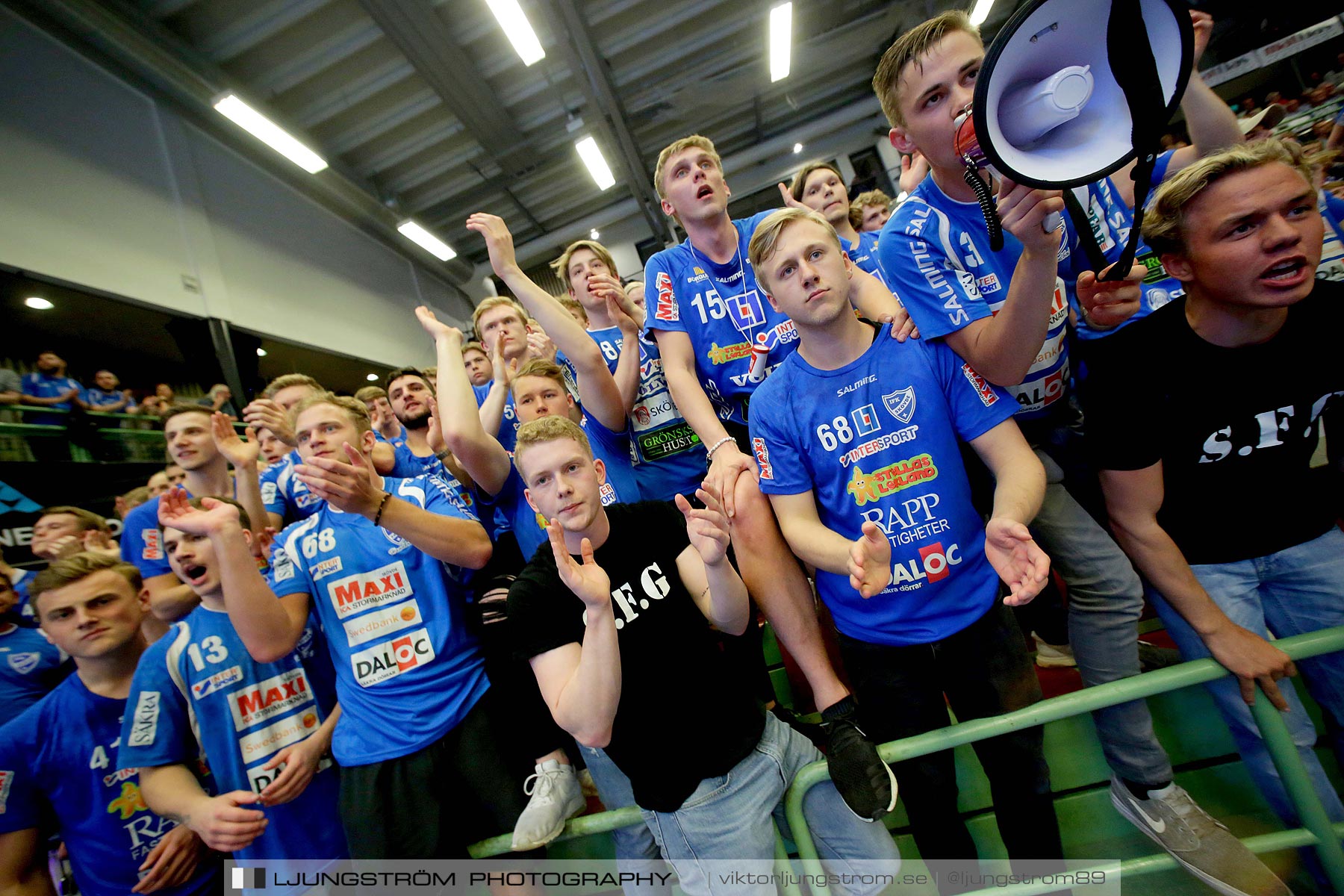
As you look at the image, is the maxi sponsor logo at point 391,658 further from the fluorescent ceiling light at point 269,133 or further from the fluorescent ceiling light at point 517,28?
the fluorescent ceiling light at point 269,133

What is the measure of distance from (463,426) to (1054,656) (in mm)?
2584

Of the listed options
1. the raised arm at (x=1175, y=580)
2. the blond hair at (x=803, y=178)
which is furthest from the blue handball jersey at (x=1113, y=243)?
the blond hair at (x=803, y=178)

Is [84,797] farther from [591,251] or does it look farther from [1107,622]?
[1107,622]

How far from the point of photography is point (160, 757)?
1.83 metres

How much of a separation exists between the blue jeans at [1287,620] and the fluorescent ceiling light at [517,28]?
6884mm

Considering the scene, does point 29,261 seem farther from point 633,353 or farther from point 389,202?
point 633,353

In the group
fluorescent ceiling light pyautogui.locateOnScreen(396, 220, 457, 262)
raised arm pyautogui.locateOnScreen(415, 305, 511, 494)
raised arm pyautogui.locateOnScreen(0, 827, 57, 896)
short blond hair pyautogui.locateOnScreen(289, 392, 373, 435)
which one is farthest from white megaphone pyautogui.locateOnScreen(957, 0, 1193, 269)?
fluorescent ceiling light pyautogui.locateOnScreen(396, 220, 457, 262)

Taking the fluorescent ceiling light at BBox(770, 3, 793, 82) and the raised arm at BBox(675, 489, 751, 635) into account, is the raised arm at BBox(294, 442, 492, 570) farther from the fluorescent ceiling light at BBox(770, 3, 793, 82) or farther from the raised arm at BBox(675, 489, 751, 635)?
the fluorescent ceiling light at BBox(770, 3, 793, 82)

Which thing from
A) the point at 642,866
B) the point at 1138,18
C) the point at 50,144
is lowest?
the point at 642,866

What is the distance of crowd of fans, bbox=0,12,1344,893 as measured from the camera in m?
1.39

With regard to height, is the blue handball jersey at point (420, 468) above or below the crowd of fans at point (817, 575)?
above

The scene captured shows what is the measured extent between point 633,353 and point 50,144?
642 cm

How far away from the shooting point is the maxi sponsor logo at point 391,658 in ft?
5.98

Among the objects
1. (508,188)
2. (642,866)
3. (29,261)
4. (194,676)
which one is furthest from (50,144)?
(642,866)
